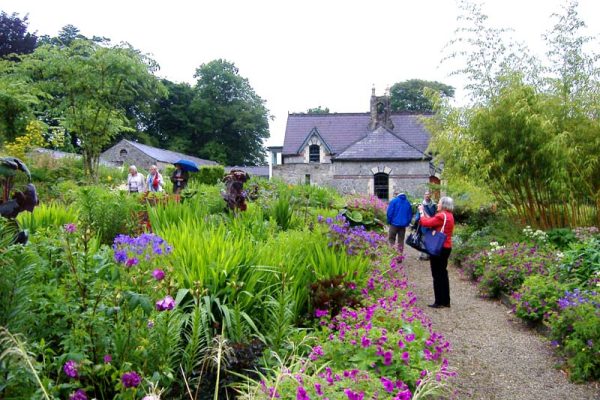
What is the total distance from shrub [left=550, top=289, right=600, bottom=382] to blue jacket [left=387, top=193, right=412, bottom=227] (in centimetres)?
507

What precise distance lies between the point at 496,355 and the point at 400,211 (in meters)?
5.55

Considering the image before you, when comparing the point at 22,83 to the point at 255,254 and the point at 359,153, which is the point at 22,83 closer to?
the point at 255,254

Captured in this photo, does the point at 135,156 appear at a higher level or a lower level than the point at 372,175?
higher

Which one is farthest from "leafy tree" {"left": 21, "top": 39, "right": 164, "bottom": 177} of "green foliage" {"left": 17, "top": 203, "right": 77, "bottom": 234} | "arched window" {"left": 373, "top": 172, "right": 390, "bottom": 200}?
"arched window" {"left": 373, "top": 172, "right": 390, "bottom": 200}

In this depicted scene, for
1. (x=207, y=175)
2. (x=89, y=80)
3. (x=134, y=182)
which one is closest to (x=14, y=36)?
(x=207, y=175)

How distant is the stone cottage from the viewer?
92.2ft

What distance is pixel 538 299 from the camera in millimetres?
5723

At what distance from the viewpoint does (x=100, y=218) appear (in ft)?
20.3

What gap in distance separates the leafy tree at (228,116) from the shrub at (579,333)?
158 ft

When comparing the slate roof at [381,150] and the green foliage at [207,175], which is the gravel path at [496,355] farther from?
the slate roof at [381,150]

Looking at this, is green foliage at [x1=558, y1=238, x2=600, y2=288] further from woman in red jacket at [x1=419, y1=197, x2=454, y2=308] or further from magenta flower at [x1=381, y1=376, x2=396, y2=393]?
magenta flower at [x1=381, y1=376, x2=396, y2=393]

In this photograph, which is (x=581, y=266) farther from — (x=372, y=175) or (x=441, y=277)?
(x=372, y=175)

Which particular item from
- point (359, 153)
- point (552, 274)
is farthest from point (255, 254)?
point (359, 153)

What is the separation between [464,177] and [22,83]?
13.6 meters
